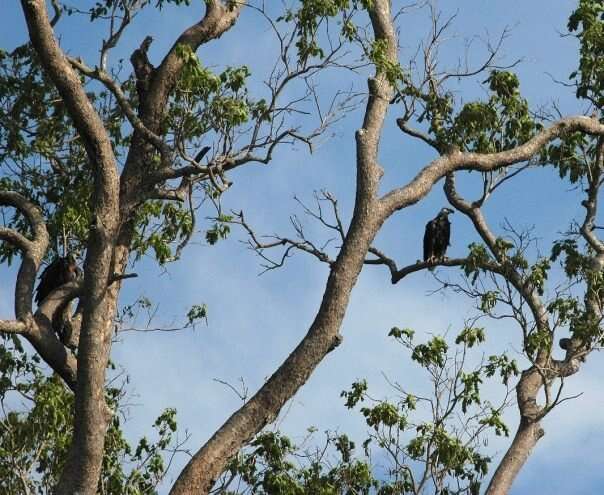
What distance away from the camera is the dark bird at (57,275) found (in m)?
12.0

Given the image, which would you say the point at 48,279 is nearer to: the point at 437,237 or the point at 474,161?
the point at 474,161

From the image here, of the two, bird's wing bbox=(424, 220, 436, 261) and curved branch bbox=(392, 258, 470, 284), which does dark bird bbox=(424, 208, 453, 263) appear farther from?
curved branch bbox=(392, 258, 470, 284)

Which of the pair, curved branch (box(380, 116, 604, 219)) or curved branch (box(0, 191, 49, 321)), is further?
curved branch (box(380, 116, 604, 219))

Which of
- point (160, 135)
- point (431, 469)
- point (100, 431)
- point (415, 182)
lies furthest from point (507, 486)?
point (160, 135)

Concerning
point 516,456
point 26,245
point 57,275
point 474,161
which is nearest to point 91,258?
point 26,245

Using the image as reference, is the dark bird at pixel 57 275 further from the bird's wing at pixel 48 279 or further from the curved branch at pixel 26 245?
the curved branch at pixel 26 245

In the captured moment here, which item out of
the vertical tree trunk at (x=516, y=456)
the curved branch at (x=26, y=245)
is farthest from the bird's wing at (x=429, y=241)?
the curved branch at (x=26, y=245)

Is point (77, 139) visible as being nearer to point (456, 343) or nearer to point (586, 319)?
point (456, 343)

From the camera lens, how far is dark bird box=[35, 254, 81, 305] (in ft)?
39.5

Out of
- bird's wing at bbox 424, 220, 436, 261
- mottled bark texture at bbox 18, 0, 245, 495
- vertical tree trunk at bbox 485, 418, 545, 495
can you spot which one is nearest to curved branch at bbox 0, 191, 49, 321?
mottled bark texture at bbox 18, 0, 245, 495

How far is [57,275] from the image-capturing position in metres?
12.1

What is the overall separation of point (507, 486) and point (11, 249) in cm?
567

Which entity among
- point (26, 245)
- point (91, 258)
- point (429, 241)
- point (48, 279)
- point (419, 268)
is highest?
point (429, 241)

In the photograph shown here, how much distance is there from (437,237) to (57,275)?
5.44 metres
